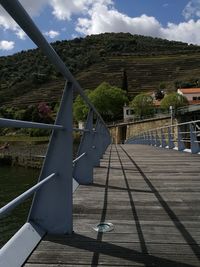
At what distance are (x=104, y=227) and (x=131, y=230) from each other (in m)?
0.19

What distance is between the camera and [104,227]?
280 centimetres

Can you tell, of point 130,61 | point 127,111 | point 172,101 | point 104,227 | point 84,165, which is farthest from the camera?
point 130,61

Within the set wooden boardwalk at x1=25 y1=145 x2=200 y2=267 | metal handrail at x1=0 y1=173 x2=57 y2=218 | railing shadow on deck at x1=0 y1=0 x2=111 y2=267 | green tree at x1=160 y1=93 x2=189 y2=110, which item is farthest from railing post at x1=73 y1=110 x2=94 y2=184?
green tree at x1=160 y1=93 x2=189 y2=110

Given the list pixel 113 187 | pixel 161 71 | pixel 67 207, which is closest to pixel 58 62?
pixel 67 207

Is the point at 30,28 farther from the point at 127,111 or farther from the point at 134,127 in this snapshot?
the point at 127,111

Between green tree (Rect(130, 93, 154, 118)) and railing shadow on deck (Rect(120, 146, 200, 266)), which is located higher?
green tree (Rect(130, 93, 154, 118))

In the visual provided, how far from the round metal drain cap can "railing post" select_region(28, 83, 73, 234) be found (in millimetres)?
201

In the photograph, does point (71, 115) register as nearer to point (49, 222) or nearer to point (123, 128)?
point (49, 222)

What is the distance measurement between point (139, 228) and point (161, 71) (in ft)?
498

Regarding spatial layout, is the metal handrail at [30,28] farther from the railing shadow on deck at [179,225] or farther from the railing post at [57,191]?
the railing shadow on deck at [179,225]

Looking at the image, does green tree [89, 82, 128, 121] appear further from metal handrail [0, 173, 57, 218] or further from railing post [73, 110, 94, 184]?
metal handrail [0, 173, 57, 218]

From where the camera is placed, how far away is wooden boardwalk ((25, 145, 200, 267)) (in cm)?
216

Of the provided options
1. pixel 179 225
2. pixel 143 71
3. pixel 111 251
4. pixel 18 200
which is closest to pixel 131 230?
pixel 179 225

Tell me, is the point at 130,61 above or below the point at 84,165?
above
